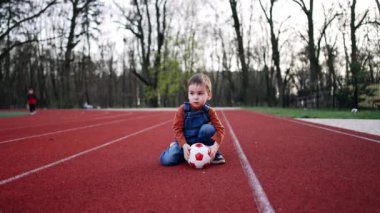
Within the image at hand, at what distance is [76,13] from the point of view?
3356 cm

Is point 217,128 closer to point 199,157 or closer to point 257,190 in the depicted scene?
point 199,157

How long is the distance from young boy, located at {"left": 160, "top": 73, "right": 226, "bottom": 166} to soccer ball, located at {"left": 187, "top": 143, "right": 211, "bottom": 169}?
10 cm

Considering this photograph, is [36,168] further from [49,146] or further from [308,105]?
[308,105]

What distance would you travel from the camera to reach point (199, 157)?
3781 mm

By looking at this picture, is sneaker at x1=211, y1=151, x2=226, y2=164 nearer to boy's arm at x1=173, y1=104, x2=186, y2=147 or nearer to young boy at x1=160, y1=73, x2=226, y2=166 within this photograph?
young boy at x1=160, y1=73, x2=226, y2=166

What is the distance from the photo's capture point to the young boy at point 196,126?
396 centimetres

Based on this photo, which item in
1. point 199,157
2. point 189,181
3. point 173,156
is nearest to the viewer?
point 189,181

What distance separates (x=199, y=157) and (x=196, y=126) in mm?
551

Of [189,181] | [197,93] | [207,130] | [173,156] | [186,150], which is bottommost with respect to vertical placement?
[189,181]

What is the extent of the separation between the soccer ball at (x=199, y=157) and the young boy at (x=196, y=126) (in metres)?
0.10

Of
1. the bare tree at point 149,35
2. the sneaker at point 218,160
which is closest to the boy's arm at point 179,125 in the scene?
the sneaker at point 218,160

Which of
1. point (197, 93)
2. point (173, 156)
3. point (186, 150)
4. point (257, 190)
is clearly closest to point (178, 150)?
point (173, 156)

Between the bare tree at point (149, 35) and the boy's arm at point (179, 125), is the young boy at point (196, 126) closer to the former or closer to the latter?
the boy's arm at point (179, 125)

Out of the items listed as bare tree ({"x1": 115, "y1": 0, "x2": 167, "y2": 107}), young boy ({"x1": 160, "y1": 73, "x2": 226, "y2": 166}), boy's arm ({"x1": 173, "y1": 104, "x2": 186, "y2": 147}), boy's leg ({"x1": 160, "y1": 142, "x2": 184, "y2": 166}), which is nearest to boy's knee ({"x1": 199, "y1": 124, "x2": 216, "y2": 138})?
young boy ({"x1": 160, "y1": 73, "x2": 226, "y2": 166})
